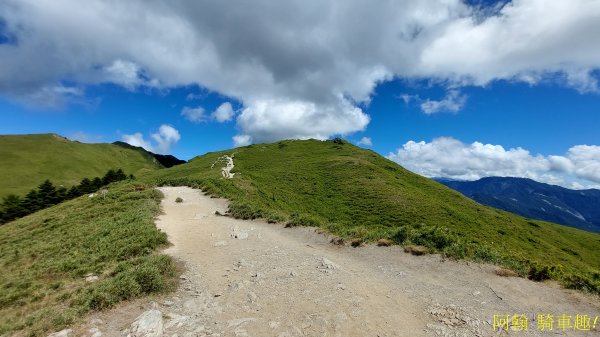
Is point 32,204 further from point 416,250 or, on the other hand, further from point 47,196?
point 416,250

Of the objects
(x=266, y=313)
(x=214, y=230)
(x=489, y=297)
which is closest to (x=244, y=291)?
(x=266, y=313)

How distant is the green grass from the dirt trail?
1208mm

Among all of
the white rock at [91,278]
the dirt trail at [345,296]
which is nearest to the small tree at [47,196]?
the white rock at [91,278]

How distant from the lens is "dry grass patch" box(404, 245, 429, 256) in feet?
55.8

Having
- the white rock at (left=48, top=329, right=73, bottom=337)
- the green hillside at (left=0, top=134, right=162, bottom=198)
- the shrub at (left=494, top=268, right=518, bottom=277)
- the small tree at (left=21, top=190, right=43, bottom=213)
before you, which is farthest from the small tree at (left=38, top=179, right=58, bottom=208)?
the shrub at (left=494, top=268, right=518, bottom=277)

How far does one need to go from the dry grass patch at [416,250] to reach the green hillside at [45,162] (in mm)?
153845

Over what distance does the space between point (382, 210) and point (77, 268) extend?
46464 millimetres

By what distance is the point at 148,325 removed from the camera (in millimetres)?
10359

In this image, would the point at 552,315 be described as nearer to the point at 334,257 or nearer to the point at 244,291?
the point at 334,257

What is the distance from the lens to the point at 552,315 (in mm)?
10836

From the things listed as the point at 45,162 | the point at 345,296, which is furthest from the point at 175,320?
the point at 45,162

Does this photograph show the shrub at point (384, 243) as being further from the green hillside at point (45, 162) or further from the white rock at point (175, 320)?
the green hillside at point (45, 162)

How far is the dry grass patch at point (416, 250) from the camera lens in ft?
55.8

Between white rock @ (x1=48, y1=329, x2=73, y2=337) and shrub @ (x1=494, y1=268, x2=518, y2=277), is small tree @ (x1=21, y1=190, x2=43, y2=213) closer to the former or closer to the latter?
white rock @ (x1=48, y1=329, x2=73, y2=337)
